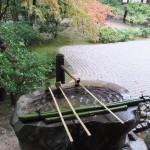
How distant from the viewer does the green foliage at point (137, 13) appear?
19.5 meters

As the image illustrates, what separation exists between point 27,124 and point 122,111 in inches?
57.7

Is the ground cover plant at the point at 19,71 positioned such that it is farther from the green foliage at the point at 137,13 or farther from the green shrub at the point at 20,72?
the green foliage at the point at 137,13

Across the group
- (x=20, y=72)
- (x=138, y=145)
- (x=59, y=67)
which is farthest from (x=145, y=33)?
(x=138, y=145)

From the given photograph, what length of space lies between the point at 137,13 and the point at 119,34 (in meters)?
5.39

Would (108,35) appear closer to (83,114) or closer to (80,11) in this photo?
(80,11)

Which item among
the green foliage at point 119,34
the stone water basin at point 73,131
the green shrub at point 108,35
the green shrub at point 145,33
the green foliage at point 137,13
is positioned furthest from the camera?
the green foliage at point 137,13

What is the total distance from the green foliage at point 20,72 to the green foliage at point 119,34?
27.0 feet

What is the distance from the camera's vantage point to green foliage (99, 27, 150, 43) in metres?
15.4

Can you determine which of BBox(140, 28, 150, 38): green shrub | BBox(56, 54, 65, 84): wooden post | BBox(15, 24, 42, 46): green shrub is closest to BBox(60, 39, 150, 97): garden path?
BBox(15, 24, 42, 46): green shrub

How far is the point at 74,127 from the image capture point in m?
4.11

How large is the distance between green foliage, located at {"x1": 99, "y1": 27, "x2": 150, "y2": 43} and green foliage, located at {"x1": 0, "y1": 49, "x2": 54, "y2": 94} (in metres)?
8.24

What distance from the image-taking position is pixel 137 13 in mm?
20734

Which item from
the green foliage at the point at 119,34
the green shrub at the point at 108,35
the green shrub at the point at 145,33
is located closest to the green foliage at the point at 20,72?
the green shrub at the point at 108,35

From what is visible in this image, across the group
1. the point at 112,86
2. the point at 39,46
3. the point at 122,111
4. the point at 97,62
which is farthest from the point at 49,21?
the point at 122,111
